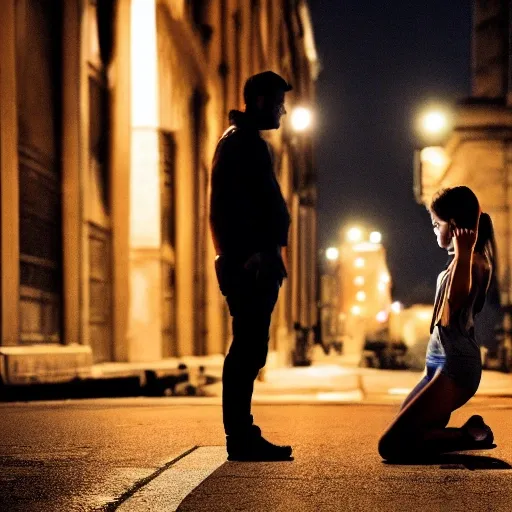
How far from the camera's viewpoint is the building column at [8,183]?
10664 mm

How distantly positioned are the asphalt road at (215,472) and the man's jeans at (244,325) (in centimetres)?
37

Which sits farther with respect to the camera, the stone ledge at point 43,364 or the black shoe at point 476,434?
the stone ledge at point 43,364

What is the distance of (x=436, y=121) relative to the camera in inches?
877

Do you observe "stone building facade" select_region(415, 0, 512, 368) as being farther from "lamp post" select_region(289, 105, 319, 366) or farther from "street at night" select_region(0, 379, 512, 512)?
"lamp post" select_region(289, 105, 319, 366)

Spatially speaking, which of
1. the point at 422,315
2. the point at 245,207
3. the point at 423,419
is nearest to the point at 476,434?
the point at 423,419

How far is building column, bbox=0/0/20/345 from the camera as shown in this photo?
1066 centimetres

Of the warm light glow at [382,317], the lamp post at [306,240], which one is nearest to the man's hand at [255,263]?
the lamp post at [306,240]

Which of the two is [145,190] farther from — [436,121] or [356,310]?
[356,310]

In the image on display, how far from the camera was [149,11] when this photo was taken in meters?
16.8

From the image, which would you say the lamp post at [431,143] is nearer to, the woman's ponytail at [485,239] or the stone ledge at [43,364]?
the stone ledge at [43,364]

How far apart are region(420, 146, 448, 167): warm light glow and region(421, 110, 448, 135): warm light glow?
141 cm

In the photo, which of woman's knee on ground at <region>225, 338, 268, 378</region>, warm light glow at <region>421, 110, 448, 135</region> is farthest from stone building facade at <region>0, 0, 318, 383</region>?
Answer: woman's knee on ground at <region>225, 338, 268, 378</region>

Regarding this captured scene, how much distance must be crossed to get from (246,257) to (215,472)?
1100 mm

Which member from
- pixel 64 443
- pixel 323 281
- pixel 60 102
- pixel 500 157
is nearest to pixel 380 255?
pixel 323 281
